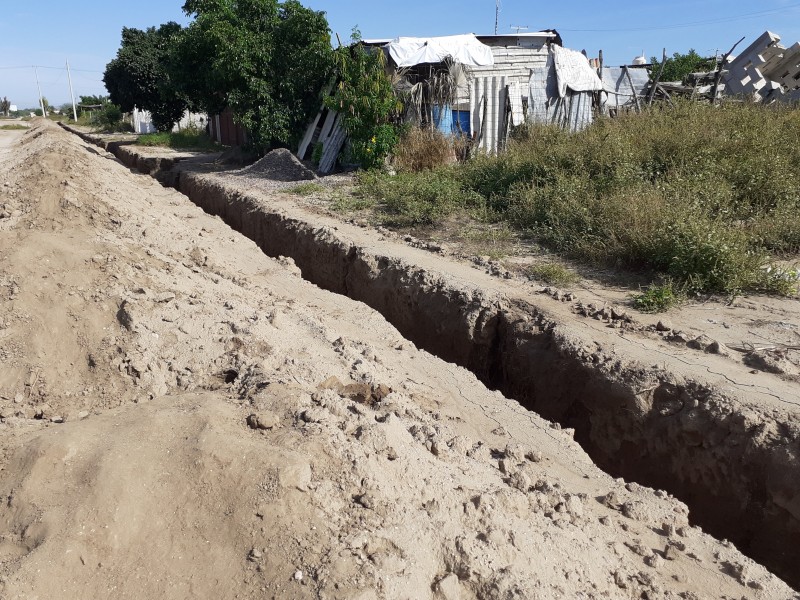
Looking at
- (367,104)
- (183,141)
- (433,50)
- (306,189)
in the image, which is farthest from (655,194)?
(183,141)

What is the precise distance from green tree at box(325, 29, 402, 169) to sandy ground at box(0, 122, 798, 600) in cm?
780

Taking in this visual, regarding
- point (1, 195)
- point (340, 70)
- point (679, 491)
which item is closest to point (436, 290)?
point (679, 491)

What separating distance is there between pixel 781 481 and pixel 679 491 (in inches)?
25.5

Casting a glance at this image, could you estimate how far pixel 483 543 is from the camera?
247 cm

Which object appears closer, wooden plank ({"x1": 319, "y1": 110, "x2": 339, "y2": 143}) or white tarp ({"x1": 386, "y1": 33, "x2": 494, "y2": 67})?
white tarp ({"x1": 386, "y1": 33, "x2": 494, "y2": 67})

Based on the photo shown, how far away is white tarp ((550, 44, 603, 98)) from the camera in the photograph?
43.9 ft

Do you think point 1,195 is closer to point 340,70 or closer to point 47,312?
point 47,312

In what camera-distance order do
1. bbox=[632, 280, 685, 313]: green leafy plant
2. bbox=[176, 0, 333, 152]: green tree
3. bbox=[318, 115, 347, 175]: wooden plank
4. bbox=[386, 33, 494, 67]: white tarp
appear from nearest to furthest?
bbox=[632, 280, 685, 313]: green leafy plant, bbox=[386, 33, 494, 67]: white tarp, bbox=[176, 0, 333, 152]: green tree, bbox=[318, 115, 347, 175]: wooden plank

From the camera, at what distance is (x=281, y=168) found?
12508 mm

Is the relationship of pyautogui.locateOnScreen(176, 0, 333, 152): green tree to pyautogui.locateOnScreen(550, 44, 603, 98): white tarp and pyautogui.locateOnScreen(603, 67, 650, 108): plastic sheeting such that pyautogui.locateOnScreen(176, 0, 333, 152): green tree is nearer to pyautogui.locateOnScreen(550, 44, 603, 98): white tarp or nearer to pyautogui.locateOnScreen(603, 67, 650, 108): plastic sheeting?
pyautogui.locateOnScreen(550, 44, 603, 98): white tarp

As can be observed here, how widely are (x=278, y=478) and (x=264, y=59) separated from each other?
11.9m

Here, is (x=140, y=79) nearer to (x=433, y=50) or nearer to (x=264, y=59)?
(x=264, y=59)

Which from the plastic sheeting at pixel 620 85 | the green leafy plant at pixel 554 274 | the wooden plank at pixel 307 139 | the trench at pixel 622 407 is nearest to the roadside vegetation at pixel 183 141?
the wooden plank at pixel 307 139

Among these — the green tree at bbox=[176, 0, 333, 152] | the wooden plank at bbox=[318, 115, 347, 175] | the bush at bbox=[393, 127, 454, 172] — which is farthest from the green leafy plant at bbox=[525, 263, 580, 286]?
the green tree at bbox=[176, 0, 333, 152]
